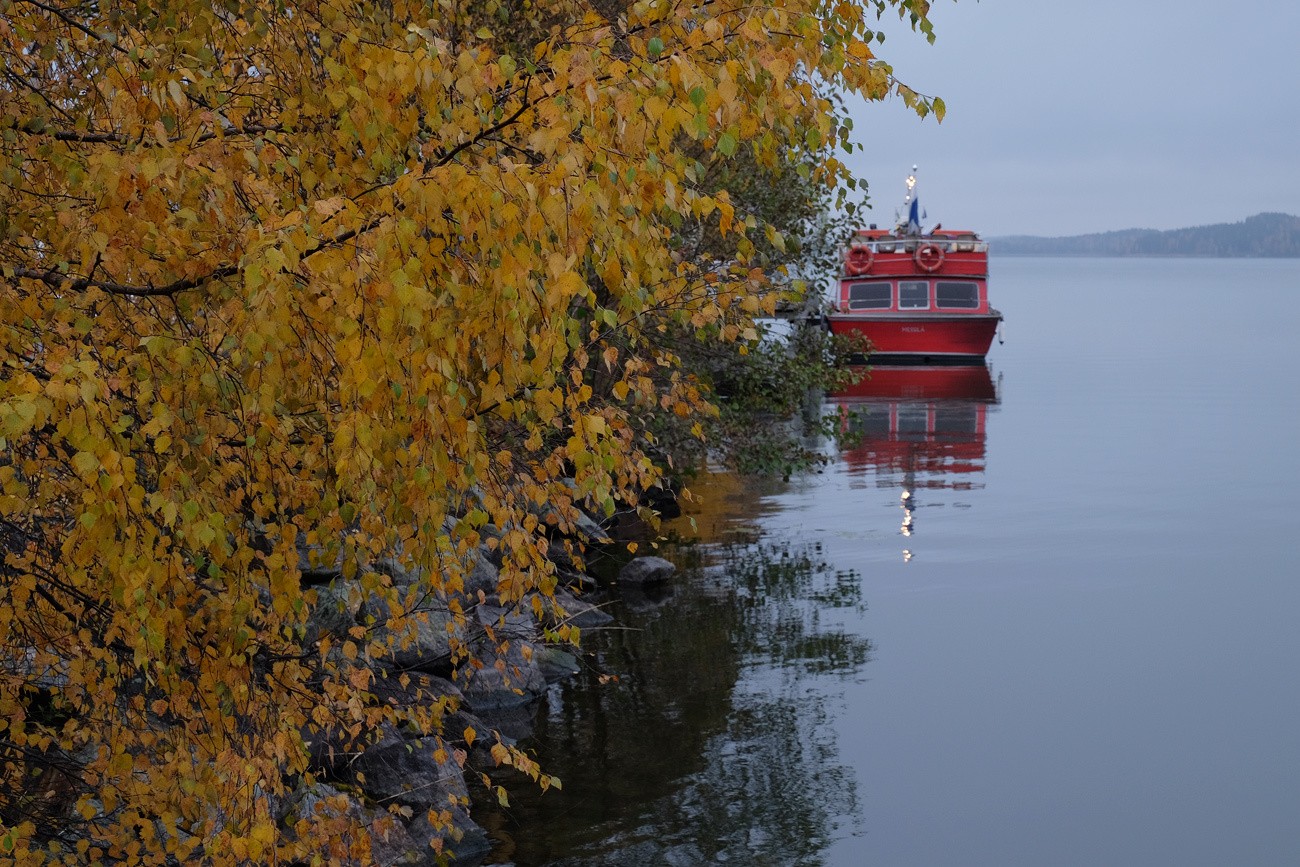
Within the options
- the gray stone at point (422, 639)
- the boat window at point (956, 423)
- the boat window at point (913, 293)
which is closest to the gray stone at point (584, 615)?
the gray stone at point (422, 639)

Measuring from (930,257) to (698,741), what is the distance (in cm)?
4218

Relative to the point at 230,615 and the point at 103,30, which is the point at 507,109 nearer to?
the point at 103,30

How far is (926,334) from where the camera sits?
186 ft

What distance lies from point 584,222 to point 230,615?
2.41 metres

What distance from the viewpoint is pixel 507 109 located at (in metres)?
5.61

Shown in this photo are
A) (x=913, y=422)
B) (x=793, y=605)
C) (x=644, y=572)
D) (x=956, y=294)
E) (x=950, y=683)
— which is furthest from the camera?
(x=956, y=294)

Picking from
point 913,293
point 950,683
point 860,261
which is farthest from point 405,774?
point 913,293

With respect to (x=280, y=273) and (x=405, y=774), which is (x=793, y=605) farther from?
(x=280, y=273)

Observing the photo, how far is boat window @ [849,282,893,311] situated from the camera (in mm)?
55781

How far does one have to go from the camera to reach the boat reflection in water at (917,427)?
32.5 meters

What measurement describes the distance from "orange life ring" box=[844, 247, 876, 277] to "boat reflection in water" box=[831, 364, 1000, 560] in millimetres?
4155

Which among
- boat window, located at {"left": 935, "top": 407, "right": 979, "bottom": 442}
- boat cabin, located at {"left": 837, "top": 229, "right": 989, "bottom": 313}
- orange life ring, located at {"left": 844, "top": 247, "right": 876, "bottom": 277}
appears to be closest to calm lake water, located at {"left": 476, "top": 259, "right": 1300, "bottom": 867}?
boat window, located at {"left": 935, "top": 407, "right": 979, "bottom": 442}

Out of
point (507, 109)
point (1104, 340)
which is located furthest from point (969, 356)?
point (507, 109)

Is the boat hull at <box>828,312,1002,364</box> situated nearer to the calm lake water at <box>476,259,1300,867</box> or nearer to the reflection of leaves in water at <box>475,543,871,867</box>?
the calm lake water at <box>476,259,1300,867</box>
